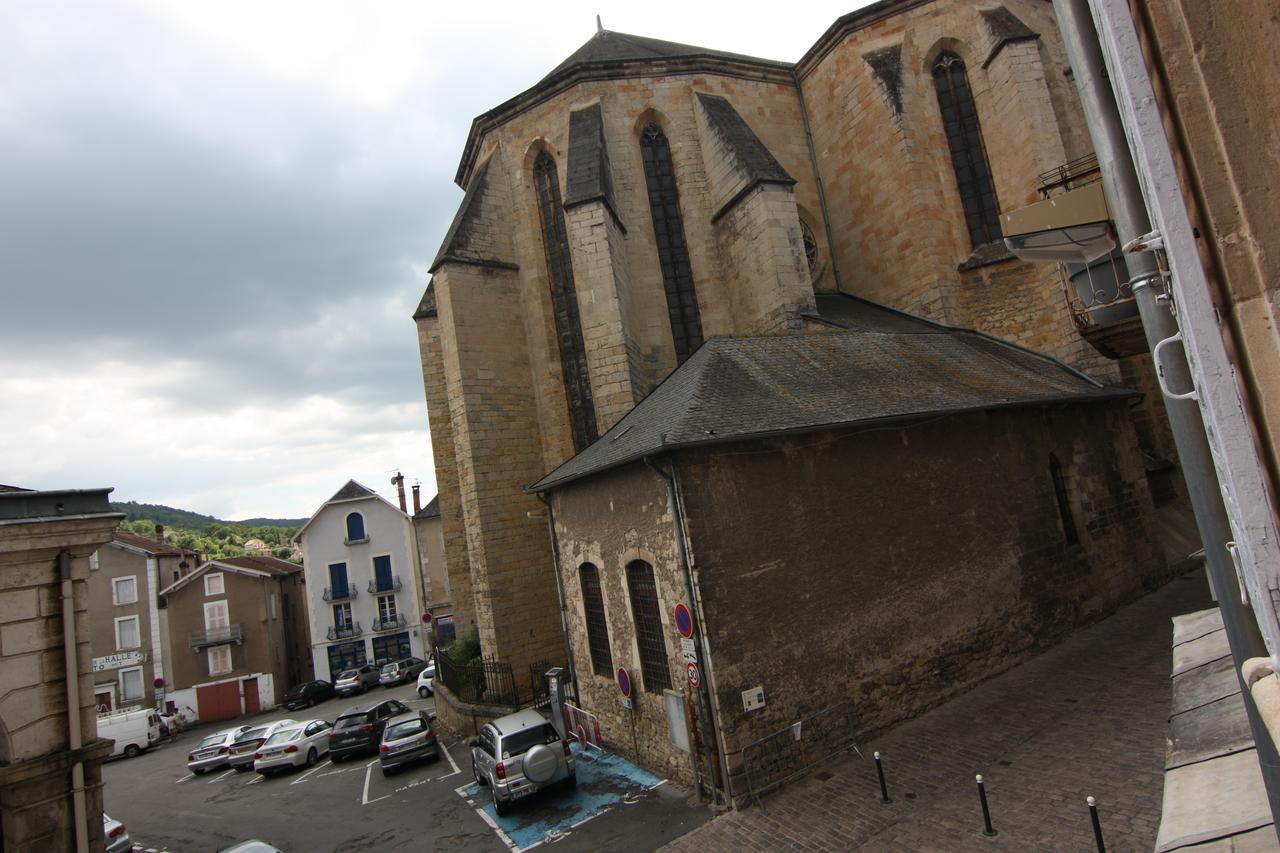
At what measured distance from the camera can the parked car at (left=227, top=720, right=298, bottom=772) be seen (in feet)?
56.7

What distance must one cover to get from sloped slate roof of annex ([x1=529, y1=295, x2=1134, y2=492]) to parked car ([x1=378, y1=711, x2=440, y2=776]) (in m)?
5.74

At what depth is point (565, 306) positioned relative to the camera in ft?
60.2

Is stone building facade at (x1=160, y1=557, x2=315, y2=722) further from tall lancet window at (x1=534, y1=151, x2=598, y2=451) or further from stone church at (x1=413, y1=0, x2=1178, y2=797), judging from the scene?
tall lancet window at (x1=534, y1=151, x2=598, y2=451)

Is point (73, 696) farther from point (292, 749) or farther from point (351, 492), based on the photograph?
point (351, 492)

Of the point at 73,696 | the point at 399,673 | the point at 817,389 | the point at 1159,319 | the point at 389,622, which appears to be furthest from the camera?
the point at 389,622

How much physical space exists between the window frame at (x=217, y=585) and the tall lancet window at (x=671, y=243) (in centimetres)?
2693

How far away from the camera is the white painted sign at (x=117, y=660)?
29.9 meters

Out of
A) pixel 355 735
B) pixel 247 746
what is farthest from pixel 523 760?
pixel 247 746

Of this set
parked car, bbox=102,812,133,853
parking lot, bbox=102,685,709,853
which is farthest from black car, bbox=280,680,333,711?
parked car, bbox=102,812,133,853

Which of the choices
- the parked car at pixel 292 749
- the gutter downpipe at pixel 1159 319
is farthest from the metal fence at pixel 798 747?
the parked car at pixel 292 749

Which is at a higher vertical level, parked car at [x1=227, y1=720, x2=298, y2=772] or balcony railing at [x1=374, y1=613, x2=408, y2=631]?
balcony railing at [x1=374, y1=613, x2=408, y2=631]

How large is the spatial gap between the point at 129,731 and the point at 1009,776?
29349 millimetres

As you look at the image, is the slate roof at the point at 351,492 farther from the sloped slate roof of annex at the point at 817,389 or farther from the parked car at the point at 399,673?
the sloped slate roof of annex at the point at 817,389

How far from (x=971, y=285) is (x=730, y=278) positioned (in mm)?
6280
